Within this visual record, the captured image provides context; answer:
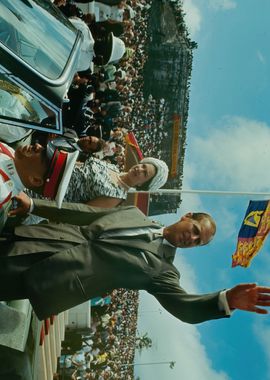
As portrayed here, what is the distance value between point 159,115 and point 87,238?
24145mm

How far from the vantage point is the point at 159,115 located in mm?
27938

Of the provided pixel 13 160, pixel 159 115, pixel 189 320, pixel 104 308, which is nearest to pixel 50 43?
pixel 13 160

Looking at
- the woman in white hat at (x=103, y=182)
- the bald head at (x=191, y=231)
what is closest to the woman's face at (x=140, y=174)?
the woman in white hat at (x=103, y=182)

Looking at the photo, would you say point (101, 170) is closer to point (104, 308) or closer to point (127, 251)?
point (127, 251)

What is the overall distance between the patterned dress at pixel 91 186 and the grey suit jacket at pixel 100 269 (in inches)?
38.2

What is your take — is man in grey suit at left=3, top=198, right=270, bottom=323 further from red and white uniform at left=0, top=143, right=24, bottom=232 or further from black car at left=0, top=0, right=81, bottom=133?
black car at left=0, top=0, right=81, bottom=133

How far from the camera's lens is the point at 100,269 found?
4.18m

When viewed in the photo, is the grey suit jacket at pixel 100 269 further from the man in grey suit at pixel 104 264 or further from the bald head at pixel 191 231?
the bald head at pixel 191 231

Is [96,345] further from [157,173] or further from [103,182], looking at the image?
[103,182]

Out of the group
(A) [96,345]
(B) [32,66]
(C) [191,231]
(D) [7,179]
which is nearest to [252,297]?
(C) [191,231]

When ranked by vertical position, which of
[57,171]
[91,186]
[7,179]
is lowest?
[7,179]

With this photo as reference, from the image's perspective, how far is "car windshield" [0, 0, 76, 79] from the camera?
10.8 feet

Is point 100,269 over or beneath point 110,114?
beneath

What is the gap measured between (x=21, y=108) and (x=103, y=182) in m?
2.05
